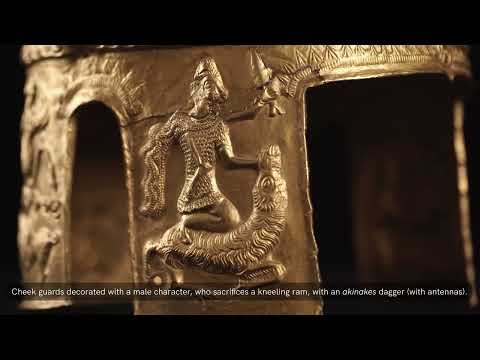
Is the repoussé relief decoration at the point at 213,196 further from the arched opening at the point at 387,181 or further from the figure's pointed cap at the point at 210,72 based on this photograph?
the arched opening at the point at 387,181

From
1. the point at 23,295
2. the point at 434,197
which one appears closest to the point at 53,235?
the point at 23,295

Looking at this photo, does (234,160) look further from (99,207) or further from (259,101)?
(99,207)

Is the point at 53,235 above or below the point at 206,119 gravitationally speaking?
below

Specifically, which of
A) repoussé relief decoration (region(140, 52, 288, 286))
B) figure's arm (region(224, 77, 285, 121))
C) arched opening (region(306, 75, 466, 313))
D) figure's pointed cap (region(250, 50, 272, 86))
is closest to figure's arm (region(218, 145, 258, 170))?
repoussé relief decoration (region(140, 52, 288, 286))

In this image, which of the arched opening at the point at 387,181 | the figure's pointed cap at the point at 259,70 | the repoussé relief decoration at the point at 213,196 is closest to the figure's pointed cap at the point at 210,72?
the repoussé relief decoration at the point at 213,196

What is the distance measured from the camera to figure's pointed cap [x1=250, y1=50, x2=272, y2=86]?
11.4 ft

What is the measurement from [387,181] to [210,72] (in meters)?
1.90

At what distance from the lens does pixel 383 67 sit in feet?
11.8

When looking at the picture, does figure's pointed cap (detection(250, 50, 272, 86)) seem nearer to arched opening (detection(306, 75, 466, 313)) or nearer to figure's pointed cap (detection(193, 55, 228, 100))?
figure's pointed cap (detection(193, 55, 228, 100))

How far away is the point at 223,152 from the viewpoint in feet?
11.4

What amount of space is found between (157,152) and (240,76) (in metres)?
0.51

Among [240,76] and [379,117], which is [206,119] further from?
[379,117]

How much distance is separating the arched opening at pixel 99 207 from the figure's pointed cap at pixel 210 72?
1.36 m

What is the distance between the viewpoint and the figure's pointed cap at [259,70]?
3.48 m
